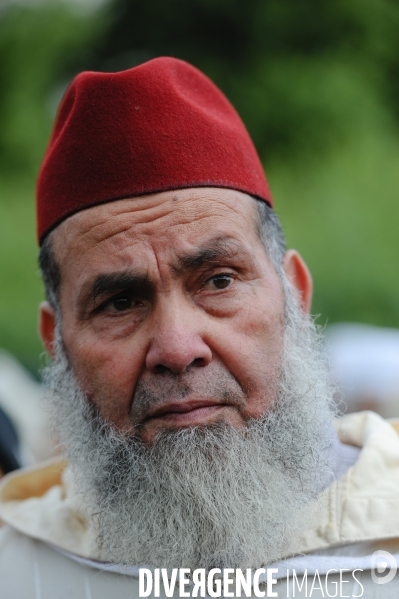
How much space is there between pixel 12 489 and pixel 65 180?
1.36m

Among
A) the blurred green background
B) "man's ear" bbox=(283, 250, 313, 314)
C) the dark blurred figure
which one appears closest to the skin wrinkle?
"man's ear" bbox=(283, 250, 313, 314)

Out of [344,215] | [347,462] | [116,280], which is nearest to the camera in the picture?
[116,280]

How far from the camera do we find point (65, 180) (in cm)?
247

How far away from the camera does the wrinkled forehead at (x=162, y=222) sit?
2.23 metres

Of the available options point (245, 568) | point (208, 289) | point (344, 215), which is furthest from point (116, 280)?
point (344, 215)

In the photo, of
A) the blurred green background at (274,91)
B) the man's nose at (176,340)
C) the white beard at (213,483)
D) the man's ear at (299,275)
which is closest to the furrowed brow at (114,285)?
the man's nose at (176,340)

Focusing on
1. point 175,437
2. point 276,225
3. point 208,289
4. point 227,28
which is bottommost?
point 175,437

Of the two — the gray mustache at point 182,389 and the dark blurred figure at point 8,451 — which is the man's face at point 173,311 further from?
the dark blurred figure at point 8,451

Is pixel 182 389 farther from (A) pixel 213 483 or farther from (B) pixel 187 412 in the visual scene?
(A) pixel 213 483

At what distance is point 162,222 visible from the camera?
7.33 feet

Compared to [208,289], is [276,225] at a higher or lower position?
higher

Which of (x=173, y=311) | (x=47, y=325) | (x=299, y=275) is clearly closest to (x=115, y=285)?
(x=173, y=311)

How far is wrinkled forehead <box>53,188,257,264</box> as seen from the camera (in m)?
2.23

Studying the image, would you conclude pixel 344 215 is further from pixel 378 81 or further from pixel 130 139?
pixel 130 139
